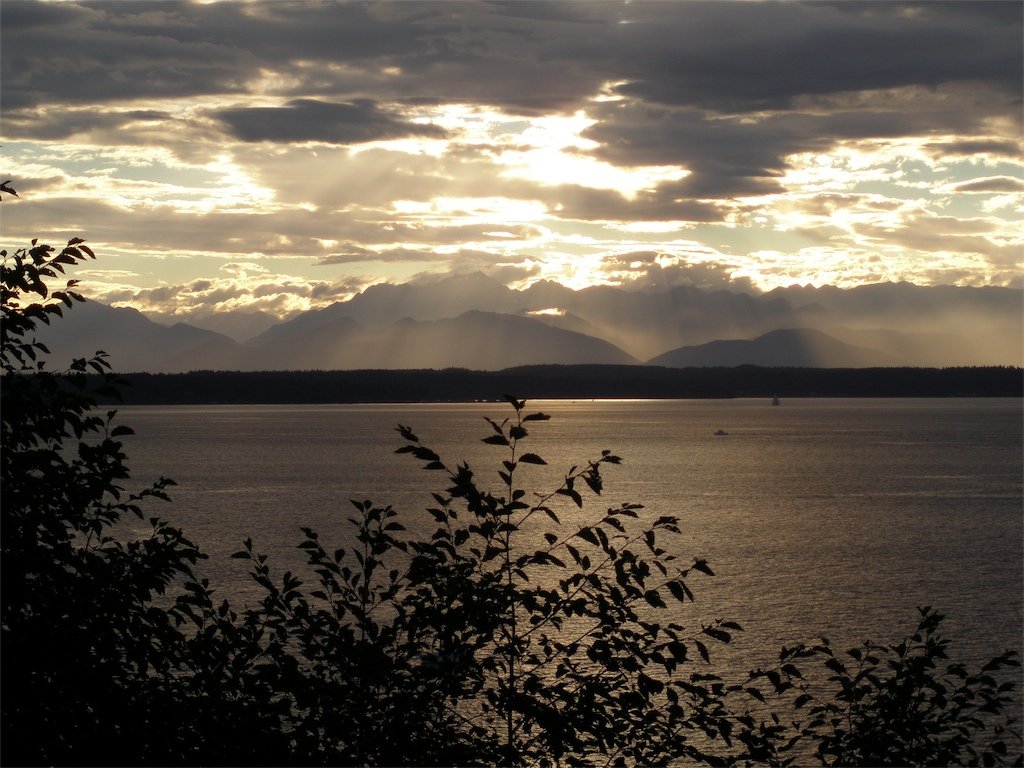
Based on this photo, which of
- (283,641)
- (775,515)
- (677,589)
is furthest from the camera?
(775,515)

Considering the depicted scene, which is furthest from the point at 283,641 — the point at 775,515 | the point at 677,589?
the point at 775,515

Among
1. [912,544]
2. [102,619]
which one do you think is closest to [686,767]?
[102,619]

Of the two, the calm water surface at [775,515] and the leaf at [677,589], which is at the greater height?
the leaf at [677,589]

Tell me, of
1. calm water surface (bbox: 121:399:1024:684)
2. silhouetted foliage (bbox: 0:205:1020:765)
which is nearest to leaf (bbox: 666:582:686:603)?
silhouetted foliage (bbox: 0:205:1020:765)

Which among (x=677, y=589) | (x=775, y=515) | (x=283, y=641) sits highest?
(x=677, y=589)

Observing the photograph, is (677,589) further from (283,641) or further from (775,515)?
(775,515)

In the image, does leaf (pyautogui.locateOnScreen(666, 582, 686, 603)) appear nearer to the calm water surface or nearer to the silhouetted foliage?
the silhouetted foliage

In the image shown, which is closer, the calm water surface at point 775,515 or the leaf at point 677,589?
the leaf at point 677,589

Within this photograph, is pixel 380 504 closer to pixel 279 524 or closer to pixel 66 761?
pixel 279 524

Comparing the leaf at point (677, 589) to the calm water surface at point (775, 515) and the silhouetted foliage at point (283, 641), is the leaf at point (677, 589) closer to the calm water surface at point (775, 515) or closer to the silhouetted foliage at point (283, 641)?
the silhouetted foliage at point (283, 641)

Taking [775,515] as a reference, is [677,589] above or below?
above

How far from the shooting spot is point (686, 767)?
25.8 m

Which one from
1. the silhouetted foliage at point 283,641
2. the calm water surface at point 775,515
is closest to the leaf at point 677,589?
the silhouetted foliage at point 283,641

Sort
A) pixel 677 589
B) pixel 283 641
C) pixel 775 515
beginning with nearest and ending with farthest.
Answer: pixel 677 589, pixel 283 641, pixel 775 515
